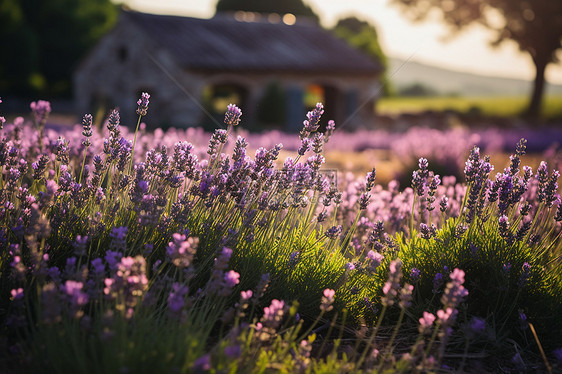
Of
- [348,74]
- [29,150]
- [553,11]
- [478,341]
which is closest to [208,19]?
[348,74]

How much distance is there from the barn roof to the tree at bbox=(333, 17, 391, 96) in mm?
24326

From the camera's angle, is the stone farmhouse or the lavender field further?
the stone farmhouse

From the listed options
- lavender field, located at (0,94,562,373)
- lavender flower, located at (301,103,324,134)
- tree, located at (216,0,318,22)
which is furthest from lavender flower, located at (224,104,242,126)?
tree, located at (216,0,318,22)

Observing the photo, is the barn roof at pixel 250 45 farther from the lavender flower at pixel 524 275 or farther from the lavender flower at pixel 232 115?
the lavender flower at pixel 524 275

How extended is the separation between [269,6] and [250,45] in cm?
2515

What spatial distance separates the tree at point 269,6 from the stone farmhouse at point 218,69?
71.3 ft

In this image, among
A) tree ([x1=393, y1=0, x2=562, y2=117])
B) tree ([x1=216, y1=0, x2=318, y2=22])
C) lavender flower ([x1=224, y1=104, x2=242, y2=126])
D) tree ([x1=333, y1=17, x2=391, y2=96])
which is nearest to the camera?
lavender flower ([x1=224, y1=104, x2=242, y2=126])

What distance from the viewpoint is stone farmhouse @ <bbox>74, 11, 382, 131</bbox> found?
1970 cm

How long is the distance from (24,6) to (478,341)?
3997 cm

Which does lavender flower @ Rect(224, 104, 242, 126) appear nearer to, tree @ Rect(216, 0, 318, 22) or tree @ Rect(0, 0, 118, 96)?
tree @ Rect(0, 0, 118, 96)

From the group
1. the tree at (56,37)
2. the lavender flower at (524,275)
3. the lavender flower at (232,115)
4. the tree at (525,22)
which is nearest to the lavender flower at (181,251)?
the lavender flower at (232,115)

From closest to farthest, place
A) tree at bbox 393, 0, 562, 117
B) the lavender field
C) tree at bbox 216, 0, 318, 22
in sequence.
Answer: the lavender field < tree at bbox 393, 0, 562, 117 < tree at bbox 216, 0, 318, 22

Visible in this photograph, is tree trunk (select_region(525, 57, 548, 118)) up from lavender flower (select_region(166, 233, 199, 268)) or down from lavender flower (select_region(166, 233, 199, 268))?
up

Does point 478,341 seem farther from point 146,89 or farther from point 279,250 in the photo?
point 146,89
